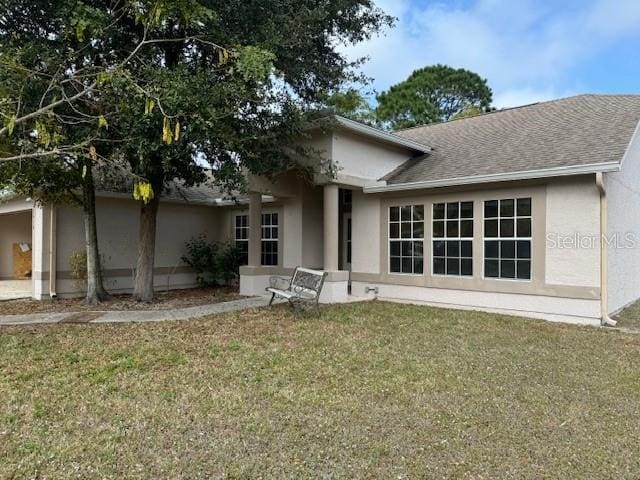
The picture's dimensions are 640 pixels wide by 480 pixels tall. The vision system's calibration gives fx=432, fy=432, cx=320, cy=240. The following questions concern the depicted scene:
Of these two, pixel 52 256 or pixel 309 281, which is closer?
pixel 309 281

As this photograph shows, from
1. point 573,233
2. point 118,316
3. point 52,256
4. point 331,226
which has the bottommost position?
point 118,316

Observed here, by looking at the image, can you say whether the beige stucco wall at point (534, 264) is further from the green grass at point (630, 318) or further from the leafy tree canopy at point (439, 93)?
the leafy tree canopy at point (439, 93)

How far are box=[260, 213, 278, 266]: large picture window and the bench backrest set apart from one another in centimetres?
366

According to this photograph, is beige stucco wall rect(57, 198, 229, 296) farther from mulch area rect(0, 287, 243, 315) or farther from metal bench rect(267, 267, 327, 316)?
metal bench rect(267, 267, 327, 316)

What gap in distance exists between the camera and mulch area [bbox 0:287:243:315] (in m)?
9.54

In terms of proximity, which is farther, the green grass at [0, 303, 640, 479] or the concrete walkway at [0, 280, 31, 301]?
the concrete walkway at [0, 280, 31, 301]

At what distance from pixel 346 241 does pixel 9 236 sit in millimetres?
14318

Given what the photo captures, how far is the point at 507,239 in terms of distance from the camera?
9367mm

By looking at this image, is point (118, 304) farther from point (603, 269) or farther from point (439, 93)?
point (439, 93)

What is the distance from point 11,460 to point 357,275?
31.2 ft

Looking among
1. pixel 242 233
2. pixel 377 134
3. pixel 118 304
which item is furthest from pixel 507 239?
pixel 118 304

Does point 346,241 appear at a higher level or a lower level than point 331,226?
lower

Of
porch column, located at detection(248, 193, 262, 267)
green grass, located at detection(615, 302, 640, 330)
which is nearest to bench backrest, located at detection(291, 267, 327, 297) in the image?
porch column, located at detection(248, 193, 262, 267)

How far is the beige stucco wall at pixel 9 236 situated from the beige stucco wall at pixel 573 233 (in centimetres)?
1874
